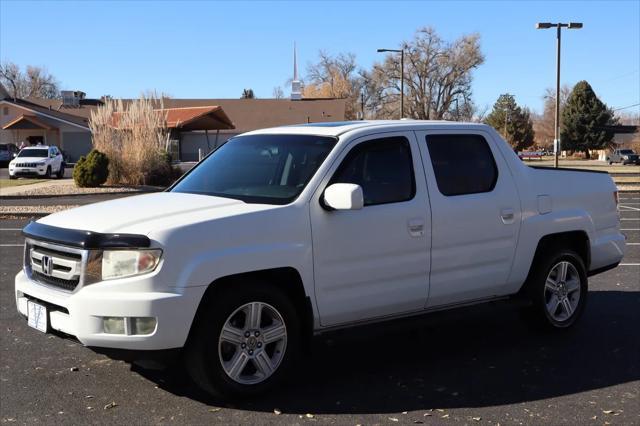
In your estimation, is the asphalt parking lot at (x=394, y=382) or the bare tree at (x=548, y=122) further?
the bare tree at (x=548, y=122)

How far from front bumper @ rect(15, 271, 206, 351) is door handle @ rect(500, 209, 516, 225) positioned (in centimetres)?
265

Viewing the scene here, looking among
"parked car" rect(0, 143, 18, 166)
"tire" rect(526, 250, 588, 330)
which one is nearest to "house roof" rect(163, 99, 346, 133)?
"parked car" rect(0, 143, 18, 166)

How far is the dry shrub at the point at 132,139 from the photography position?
2683 cm

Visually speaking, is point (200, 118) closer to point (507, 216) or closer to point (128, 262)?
point (507, 216)

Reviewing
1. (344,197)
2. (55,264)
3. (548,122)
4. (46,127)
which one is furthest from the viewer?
(548,122)

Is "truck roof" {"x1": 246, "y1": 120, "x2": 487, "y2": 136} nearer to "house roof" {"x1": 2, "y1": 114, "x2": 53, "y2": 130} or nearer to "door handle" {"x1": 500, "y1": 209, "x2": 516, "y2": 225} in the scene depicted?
"door handle" {"x1": 500, "y1": 209, "x2": 516, "y2": 225}

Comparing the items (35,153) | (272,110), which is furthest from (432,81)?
(35,153)

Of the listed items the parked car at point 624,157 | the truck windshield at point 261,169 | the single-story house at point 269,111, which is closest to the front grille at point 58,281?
the truck windshield at point 261,169

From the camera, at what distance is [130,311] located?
4207 mm

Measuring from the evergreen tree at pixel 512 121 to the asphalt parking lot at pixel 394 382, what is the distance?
84.9 m

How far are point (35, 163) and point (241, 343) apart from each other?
3253 cm

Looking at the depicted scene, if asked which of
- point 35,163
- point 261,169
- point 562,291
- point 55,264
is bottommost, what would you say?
point 562,291

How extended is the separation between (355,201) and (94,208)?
6.11ft

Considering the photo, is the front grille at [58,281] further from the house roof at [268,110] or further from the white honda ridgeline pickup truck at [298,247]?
the house roof at [268,110]
